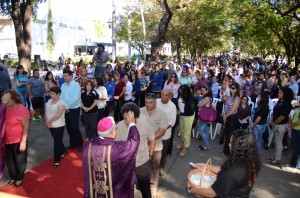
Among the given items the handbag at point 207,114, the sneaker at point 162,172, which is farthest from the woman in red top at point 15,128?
the handbag at point 207,114

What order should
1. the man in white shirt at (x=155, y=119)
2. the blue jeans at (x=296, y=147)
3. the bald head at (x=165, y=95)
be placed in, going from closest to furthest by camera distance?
the man in white shirt at (x=155, y=119), the bald head at (x=165, y=95), the blue jeans at (x=296, y=147)

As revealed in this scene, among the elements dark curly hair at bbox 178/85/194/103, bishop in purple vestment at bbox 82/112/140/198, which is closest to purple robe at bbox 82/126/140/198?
bishop in purple vestment at bbox 82/112/140/198

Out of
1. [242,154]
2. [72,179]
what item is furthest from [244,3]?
[242,154]

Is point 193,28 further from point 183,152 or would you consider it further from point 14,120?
point 14,120

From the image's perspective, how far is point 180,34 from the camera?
30.0 metres

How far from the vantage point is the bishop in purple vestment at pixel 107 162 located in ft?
9.75

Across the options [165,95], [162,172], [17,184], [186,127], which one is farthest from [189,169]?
[17,184]

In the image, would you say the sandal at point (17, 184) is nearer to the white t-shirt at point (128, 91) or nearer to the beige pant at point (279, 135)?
the white t-shirt at point (128, 91)

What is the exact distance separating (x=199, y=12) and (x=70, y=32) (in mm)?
35659

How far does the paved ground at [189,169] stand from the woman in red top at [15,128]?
68 centimetres

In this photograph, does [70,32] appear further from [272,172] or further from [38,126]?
[272,172]

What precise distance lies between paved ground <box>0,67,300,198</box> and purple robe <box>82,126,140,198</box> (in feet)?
6.05

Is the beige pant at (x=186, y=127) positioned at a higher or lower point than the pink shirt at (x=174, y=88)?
lower

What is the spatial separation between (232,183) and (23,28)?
12243 millimetres
